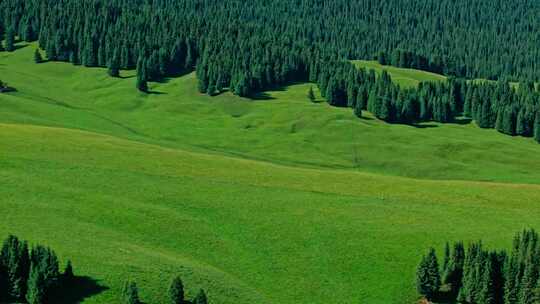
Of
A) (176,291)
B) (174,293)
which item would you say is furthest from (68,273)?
(176,291)

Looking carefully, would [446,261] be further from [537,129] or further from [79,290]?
[537,129]

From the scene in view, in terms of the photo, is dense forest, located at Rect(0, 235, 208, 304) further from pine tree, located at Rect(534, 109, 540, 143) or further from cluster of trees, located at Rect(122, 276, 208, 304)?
pine tree, located at Rect(534, 109, 540, 143)

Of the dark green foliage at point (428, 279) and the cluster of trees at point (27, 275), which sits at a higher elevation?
the cluster of trees at point (27, 275)

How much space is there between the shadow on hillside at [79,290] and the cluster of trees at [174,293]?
3729 millimetres

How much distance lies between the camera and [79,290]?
83.8 meters

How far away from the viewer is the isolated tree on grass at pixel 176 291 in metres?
82.2

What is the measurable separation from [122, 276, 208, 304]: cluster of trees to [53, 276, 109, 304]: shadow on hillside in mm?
3729

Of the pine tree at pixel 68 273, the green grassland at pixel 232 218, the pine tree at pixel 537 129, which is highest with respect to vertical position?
the pine tree at pixel 68 273

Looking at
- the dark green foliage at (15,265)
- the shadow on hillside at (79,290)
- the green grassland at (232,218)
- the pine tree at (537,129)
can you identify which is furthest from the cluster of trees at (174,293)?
the pine tree at (537,129)

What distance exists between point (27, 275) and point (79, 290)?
5.66 m

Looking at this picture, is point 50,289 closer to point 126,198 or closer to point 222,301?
point 222,301

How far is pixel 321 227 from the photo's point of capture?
108 metres

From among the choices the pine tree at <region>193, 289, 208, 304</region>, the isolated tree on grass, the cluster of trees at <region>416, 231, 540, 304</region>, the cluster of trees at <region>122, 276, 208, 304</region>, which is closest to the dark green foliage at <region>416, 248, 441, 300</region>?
the cluster of trees at <region>416, 231, 540, 304</region>

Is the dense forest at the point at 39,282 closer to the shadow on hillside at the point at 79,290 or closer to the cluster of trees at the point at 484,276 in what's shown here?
the shadow on hillside at the point at 79,290
